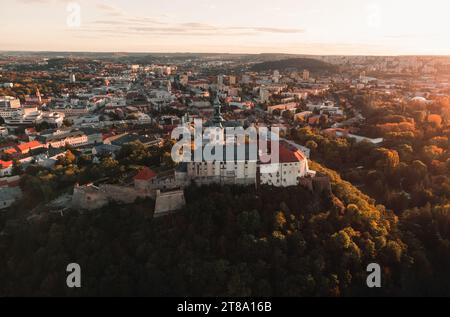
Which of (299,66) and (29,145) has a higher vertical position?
(299,66)

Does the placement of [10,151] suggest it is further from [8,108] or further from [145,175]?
[8,108]

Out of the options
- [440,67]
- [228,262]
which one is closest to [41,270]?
[228,262]

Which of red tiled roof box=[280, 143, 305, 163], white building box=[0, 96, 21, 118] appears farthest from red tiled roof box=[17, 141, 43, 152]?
red tiled roof box=[280, 143, 305, 163]

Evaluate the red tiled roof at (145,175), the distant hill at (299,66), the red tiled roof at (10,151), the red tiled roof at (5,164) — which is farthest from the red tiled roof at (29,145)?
the distant hill at (299,66)

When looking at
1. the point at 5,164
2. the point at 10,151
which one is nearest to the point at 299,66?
the point at 10,151

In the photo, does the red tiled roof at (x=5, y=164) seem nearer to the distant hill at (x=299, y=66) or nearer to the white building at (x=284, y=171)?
the white building at (x=284, y=171)

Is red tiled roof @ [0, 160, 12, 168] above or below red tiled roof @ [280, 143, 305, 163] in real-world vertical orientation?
below

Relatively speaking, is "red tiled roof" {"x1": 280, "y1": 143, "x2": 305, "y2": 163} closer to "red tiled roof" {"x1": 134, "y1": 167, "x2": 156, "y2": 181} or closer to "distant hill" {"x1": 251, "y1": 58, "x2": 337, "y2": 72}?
"red tiled roof" {"x1": 134, "y1": 167, "x2": 156, "y2": 181}

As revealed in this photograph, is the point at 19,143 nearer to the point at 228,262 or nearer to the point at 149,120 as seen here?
the point at 149,120

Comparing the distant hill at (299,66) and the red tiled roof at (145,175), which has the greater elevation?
the distant hill at (299,66)

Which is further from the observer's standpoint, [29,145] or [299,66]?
[299,66]

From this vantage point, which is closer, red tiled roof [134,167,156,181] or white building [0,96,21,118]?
red tiled roof [134,167,156,181]
